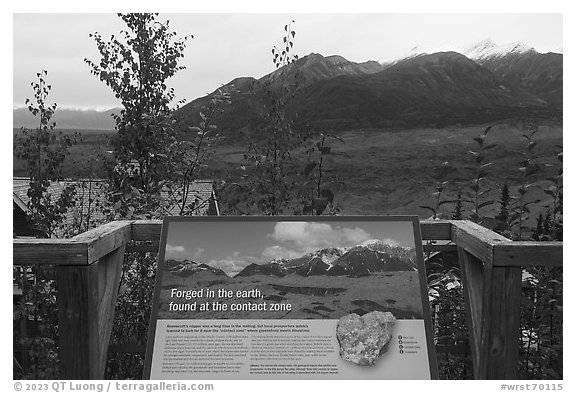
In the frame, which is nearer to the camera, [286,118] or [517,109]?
[286,118]

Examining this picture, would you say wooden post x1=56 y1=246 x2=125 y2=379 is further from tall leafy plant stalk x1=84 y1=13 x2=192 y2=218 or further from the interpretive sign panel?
tall leafy plant stalk x1=84 y1=13 x2=192 y2=218

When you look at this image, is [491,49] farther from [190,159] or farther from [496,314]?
[496,314]

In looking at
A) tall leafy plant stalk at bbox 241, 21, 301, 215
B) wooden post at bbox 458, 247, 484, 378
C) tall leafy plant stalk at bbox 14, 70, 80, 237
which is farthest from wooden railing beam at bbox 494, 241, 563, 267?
tall leafy plant stalk at bbox 14, 70, 80, 237

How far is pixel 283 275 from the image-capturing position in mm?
1901

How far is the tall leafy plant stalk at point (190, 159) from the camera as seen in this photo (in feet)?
11.7

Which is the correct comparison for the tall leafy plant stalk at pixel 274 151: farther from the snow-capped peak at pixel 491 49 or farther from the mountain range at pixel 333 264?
the snow-capped peak at pixel 491 49

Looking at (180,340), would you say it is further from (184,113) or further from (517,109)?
(517,109)

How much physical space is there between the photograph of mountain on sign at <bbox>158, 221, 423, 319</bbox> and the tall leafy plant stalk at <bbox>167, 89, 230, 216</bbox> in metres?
1.62

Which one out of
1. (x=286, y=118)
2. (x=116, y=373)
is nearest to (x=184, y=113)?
(x=286, y=118)

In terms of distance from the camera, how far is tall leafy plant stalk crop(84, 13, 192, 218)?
146 inches

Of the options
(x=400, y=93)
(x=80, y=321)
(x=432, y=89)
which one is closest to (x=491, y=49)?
(x=400, y=93)

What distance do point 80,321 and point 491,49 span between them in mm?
4860

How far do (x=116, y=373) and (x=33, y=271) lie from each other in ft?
2.53

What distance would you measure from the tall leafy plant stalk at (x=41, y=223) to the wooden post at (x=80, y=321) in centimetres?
132
